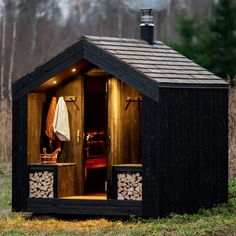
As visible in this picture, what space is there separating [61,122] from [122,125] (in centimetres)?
106

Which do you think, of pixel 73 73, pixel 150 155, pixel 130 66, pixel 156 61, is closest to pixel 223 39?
pixel 156 61

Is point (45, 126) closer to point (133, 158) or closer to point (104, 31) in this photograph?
point (133, 158)

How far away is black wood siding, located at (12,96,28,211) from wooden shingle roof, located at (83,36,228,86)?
171 centimetres

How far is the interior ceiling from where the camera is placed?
767 inches

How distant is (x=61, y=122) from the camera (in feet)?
64.6

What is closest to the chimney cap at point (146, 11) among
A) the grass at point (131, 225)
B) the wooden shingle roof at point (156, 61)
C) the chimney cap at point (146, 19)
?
the chimney cap at point (146, 19)

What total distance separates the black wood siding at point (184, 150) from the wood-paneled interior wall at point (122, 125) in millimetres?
879

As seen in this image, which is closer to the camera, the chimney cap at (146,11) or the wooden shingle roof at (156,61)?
the wooden shingle roof at (156,61)

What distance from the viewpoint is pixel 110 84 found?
19391 millimetres

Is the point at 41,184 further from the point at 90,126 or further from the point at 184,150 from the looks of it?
the point at 184,150

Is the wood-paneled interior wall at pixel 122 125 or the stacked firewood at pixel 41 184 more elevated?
the wood-paneled interior wall at pixel 122 125

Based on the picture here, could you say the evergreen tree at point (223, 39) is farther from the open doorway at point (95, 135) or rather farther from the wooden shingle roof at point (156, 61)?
the open doorway at point (95, 135)

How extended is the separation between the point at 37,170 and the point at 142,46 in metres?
2.77

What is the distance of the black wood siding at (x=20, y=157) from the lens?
64.2 feet
